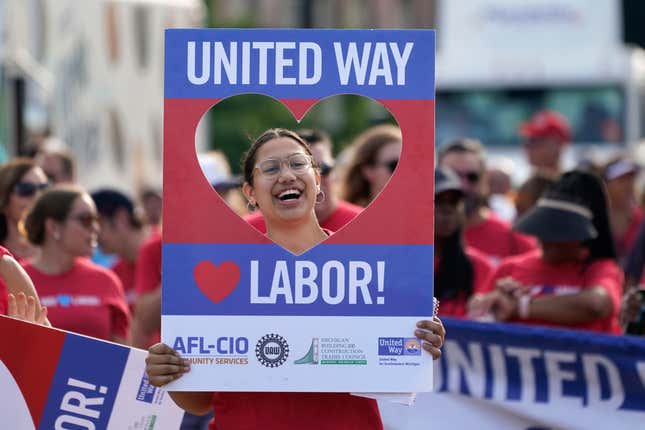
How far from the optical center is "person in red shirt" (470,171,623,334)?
6.21 meters

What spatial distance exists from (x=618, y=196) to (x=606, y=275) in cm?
410

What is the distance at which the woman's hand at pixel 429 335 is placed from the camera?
4176 millimetres

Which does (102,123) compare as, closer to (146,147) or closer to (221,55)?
(146,147)

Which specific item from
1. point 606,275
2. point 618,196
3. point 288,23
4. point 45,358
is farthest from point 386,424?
point 288,23

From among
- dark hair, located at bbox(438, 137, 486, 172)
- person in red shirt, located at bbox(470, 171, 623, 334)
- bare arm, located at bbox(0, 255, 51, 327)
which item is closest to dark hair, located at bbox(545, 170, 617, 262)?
person in red shirt, located at bbox(470, 171, 623, 334)

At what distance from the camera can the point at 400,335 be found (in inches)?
165

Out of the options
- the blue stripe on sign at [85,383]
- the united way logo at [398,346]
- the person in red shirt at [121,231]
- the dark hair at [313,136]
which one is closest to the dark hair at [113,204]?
the person in red shirt at [121,231]

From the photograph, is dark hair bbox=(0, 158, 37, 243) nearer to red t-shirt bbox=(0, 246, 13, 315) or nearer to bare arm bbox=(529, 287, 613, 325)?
red t-shirt bbox=(0, 246, 13, 315)

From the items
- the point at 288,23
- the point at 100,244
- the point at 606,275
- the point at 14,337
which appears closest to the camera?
the point at 14,337

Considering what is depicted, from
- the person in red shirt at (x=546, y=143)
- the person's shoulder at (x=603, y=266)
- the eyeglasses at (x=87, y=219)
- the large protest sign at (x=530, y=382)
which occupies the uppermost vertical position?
the person in red shirt at (x=546, y=143)

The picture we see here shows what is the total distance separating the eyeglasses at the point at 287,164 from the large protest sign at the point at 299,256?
0.16 m

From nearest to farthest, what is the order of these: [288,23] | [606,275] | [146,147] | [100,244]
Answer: [606,275], [100,244], [146,147], [288,23]

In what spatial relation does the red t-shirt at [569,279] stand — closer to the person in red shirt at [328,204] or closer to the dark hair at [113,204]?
the person in red shirt at [328,204]

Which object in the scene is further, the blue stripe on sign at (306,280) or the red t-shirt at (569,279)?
the red t-shirt at (569,279)
